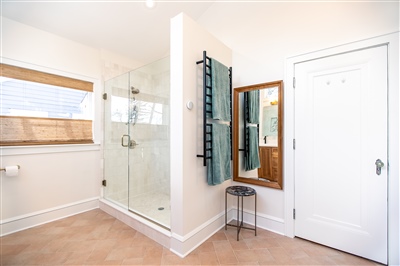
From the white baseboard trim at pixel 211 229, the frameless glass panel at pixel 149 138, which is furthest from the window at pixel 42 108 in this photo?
the white baseboard trim at pixel 211 229

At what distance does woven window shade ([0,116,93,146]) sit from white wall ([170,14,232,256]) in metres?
1.76

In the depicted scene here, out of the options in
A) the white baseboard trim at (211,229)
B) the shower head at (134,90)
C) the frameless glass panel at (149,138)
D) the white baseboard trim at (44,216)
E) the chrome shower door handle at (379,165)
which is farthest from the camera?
the shower head at (134,90)

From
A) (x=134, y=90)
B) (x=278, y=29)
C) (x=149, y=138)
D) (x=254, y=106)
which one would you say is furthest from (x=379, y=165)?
(x=134, y=90)

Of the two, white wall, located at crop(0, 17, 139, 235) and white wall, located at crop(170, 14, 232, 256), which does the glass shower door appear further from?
white wall, located at crop(170, 14, 232, 256)

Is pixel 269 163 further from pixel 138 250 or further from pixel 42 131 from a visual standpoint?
pixel 42 131

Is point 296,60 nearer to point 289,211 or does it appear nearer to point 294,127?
point 294,127

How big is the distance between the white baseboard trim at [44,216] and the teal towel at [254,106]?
265cm

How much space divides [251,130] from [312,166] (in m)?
0.77

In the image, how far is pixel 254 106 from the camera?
230cm

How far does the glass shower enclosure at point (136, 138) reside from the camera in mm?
2660

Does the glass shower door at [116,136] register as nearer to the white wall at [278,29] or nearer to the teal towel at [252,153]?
the white wall at [278,29]

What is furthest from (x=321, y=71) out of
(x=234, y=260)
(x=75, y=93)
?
(x=75, y=93)

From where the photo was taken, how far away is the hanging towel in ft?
6.34

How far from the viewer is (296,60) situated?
2.00 meters
